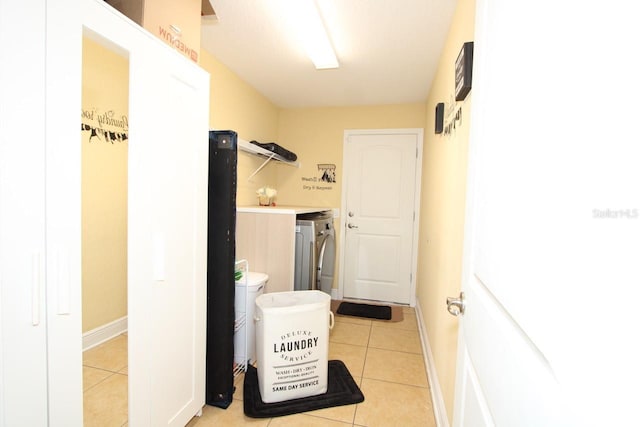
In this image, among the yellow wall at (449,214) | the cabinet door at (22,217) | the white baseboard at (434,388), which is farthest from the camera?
the white baseboard at (434,388)

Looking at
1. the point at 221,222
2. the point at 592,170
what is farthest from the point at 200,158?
the point at 592,170

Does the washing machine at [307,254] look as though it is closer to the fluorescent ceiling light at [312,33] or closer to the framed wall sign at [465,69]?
the fluorescent ceiling light at [312,33]

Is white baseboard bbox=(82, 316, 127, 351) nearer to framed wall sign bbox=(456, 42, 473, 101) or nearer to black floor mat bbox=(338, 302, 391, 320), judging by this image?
framed wall sign bbox=(456, 42, 473, 101)

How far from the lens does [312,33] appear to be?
2012 mm

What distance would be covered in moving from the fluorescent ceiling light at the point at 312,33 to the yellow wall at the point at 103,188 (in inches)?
44.7

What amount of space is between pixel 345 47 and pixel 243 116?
51.4 inches

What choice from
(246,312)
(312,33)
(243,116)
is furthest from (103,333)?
(243,116)

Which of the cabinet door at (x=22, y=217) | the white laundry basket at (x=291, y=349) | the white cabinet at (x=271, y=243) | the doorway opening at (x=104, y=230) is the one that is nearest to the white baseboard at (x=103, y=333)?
the doorway opening at (x=104, y=230)

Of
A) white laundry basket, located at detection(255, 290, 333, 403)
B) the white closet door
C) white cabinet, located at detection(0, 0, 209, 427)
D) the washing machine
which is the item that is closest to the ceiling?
the white closet door

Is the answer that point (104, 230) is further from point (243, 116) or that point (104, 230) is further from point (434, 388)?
point (243, 116)

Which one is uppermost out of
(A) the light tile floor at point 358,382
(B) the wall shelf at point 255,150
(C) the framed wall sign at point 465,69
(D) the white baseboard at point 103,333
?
(C) the framed wall sign at point 465,69

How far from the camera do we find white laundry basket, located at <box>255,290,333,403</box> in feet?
5.65

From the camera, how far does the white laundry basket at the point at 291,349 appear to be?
5.65ft

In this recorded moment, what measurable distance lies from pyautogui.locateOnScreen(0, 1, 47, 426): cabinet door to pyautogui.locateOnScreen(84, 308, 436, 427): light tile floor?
0.20m
